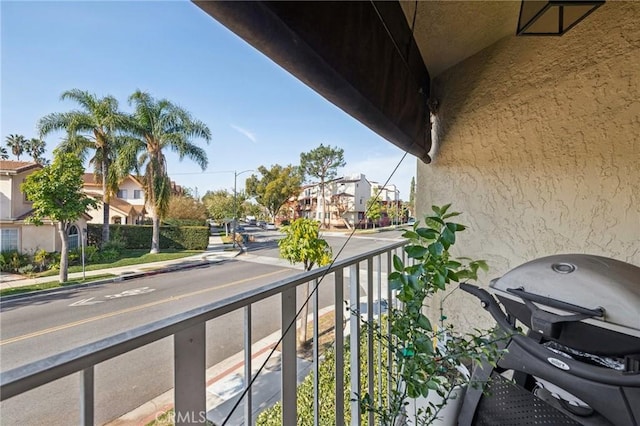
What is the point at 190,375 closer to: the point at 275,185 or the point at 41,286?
the point at 41,286

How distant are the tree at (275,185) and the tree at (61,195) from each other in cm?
277

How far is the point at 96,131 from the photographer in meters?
2.11

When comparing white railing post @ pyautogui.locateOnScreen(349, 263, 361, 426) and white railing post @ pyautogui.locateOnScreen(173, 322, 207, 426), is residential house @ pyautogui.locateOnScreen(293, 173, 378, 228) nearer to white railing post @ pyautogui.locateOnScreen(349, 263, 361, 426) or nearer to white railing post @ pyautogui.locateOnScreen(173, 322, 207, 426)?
white railing post @ pyautogui.locateOnScreen(349, 263, 361, 426)

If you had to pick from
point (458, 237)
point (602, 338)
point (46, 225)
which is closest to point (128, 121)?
point (46, 225)

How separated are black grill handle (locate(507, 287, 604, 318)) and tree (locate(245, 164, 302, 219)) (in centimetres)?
394

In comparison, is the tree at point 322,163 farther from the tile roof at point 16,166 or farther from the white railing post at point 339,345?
the white railing post at point 339,345

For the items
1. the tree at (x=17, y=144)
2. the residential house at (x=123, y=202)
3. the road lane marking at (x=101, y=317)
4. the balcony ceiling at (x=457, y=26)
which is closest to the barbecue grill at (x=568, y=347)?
the balcony ceiling at (x=457, y=26)

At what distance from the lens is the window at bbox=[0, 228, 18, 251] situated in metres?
1.56

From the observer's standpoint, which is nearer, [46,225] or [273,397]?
[46,225]

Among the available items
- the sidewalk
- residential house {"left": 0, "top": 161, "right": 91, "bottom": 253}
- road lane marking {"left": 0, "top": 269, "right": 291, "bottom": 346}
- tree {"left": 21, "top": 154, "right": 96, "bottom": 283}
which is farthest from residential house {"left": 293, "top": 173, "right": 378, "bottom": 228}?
residential house {"left": 0, "top": 161, "right": 91, "bottom": 253}

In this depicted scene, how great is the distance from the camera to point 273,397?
7.39 feet

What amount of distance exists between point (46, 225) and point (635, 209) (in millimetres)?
3090

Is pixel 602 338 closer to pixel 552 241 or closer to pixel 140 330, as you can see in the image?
pixel 552 241

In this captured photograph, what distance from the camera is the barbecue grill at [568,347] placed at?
74 cm
